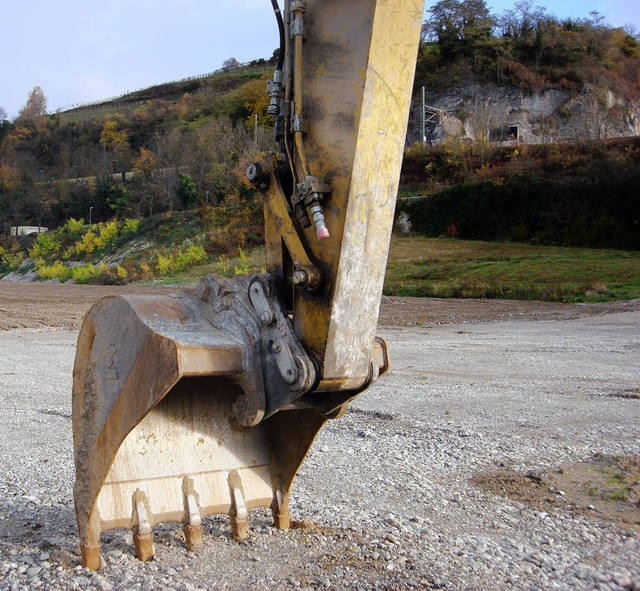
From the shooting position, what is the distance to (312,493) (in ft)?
14.4

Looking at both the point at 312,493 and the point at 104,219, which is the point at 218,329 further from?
the point at 104,219

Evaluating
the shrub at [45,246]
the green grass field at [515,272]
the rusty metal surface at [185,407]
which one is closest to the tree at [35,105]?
the shrub at [45,246]

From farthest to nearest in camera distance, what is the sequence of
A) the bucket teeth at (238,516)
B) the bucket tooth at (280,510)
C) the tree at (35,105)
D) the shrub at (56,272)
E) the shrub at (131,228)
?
the tree at (35,105)
the shrub at (131,228)
the shrub at (56,272)
the bucket tooth at (280,510)
the bucket teeth at (238,516)

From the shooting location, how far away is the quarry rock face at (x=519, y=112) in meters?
53.7

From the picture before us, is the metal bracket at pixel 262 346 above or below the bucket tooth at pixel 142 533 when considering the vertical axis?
above

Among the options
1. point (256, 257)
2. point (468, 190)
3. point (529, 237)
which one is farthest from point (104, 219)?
point (529, 237)

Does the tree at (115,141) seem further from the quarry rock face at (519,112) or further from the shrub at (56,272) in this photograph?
the quarry rock face at (519,112)

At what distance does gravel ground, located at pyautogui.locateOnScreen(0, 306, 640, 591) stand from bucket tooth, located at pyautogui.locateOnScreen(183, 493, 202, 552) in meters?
0.05

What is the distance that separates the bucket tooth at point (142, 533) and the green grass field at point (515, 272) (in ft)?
67.2

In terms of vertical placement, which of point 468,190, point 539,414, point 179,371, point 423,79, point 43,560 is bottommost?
point 539,414

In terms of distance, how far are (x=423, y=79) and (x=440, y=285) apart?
39.5 meters

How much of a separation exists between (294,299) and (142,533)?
46.4 inches

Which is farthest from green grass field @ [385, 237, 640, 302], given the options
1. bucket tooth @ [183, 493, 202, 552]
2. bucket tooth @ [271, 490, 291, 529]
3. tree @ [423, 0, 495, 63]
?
tree @ [423, 0, 495, 63]

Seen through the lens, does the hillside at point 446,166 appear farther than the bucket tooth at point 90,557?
Yes
